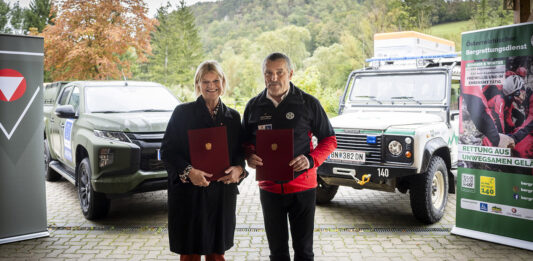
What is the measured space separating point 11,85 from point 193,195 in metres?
3.18

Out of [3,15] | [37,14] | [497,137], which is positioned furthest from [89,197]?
[3,15]

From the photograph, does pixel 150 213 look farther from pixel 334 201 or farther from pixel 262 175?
pixel 262 175

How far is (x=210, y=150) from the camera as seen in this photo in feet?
9.52

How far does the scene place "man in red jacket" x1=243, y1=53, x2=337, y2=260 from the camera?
10.0 feet

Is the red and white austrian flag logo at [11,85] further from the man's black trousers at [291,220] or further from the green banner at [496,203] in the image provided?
the green banner at [496,203]

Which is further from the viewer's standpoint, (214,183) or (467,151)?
(467,151)

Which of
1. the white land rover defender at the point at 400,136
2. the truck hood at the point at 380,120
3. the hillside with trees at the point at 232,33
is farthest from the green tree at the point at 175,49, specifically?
the truck hood at the point at 380,120

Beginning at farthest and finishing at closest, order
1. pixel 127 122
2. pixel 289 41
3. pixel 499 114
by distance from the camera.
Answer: pixel 289 41 → pixel 127 122 → pixel 499 114

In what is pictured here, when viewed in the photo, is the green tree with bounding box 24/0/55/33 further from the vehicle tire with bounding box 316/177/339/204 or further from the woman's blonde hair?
the woman's blonde hair

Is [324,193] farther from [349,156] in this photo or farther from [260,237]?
[260,237]

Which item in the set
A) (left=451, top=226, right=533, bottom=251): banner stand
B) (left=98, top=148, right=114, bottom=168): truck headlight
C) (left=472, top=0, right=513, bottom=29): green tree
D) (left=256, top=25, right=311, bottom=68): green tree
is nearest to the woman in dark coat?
(left=98, top=148, right=114, bottom=168): truck headlight

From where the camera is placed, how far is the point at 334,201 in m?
7.06

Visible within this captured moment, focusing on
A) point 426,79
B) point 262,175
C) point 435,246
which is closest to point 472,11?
point 426,79

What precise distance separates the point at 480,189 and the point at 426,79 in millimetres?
2079
